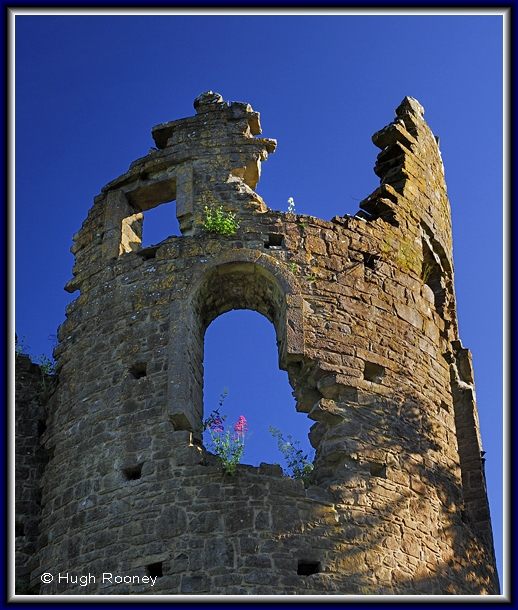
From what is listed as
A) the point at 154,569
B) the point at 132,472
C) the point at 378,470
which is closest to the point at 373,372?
the point at 378,470

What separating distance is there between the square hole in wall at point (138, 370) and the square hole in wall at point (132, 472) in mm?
1078

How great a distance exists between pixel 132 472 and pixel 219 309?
2281 millimetres

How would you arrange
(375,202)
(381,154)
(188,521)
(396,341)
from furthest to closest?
(381,154) < (375,202) < (396,341) < (188,521)

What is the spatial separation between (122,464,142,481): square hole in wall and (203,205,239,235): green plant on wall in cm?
281

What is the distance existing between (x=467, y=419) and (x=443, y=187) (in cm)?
318

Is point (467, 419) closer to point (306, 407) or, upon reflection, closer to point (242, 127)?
point (306, 407)

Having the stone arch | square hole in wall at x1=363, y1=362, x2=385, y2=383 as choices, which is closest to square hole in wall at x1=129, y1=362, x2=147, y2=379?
the stone arch

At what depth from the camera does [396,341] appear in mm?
12922

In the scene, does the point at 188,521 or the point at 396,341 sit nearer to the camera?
the point at 188,521

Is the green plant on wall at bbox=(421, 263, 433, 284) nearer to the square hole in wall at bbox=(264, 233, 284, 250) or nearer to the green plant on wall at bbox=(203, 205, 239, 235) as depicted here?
the square hole in wall at bbox=(264, 233, 284, 250)

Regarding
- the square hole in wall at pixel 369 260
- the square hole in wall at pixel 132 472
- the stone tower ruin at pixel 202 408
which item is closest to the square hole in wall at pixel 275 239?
the stone tower ruin at pixel 202 408

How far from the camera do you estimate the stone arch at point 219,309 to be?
1209 centimetres

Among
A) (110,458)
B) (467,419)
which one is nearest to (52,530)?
(110,458)

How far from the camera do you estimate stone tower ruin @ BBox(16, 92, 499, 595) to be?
36.9ft
